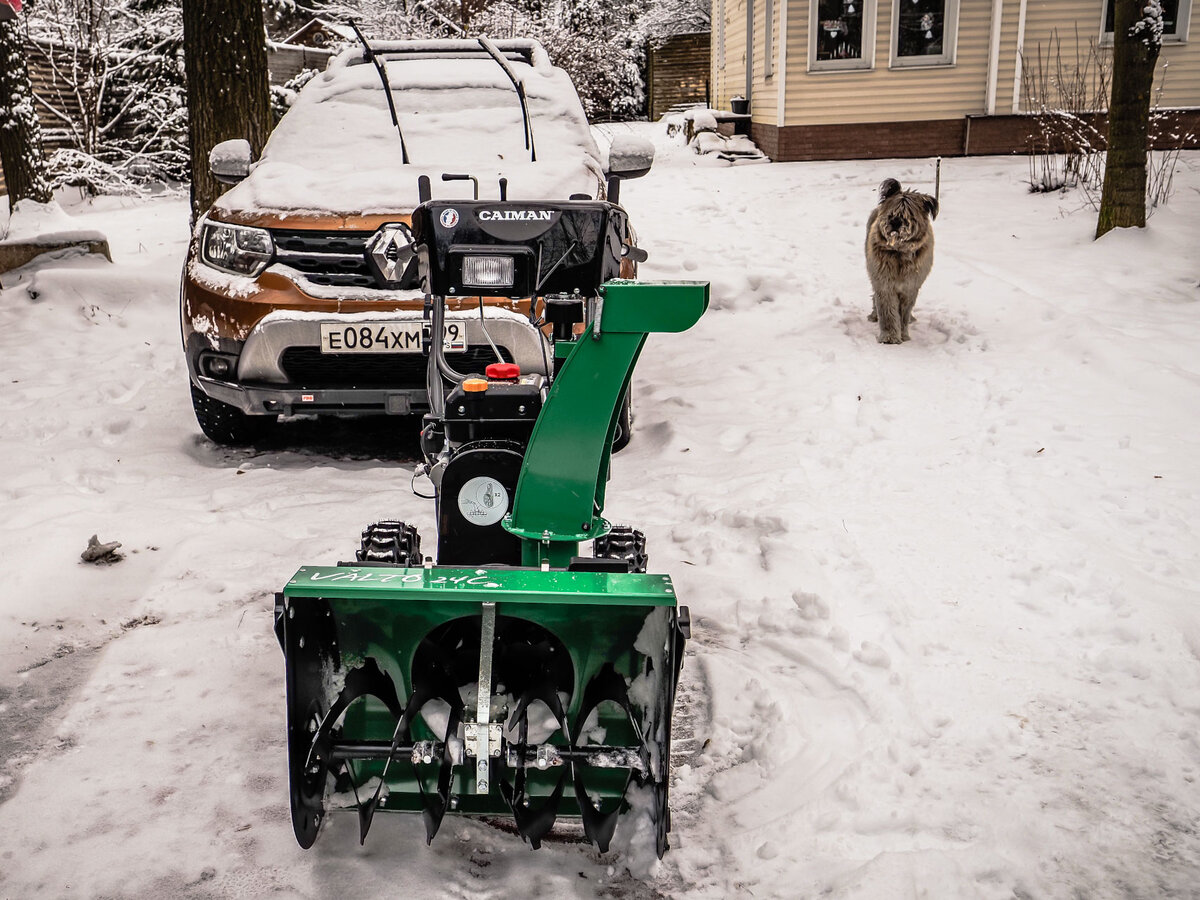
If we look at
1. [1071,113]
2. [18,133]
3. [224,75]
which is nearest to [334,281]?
[224,75]

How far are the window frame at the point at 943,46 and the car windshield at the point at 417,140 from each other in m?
10.3

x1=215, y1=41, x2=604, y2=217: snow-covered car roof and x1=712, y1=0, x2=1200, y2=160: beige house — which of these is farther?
x1=712, y1=0, x2=1200, y2=160: beige house

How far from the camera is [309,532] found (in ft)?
14.0

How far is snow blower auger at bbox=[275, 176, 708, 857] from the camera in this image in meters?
2.22

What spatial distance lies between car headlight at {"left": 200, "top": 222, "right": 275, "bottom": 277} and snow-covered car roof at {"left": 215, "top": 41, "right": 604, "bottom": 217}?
106 millimetres

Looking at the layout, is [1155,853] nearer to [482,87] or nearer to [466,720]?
[466,720]

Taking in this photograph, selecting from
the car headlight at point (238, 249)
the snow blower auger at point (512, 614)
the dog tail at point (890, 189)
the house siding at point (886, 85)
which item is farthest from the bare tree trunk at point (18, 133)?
the house siding at point (886, 85)

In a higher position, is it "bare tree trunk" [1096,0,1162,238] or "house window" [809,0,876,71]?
"house window" [809,0,876,71]

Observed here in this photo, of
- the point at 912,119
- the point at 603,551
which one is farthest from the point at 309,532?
the point at 912,119

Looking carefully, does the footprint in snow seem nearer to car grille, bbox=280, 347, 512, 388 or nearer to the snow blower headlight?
the snow blower headlight

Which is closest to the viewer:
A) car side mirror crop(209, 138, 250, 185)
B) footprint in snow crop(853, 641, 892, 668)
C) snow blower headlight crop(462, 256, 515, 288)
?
snow blower headlight crop(462, 256, 515, 288)

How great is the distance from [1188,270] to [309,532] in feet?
23.7

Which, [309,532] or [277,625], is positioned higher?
[277,625]

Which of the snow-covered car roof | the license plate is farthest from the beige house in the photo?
the license plate
